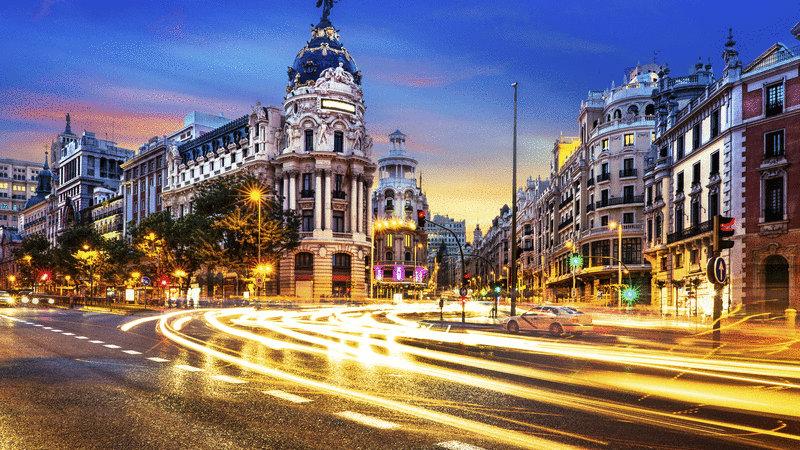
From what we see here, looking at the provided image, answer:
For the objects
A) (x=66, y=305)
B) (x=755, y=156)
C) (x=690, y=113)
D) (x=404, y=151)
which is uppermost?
(x=404, y=151)

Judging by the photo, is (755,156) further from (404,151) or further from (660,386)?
(404,151)

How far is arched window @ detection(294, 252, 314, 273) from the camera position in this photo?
7869cm

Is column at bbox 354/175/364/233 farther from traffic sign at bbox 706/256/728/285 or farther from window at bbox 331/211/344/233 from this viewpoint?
traffic sign at bbox 706/256/728/285

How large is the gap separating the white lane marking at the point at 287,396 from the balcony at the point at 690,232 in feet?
133

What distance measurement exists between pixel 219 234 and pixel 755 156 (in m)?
42.1

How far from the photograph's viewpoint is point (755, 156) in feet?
135

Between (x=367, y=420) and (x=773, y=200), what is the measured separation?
1541 inches

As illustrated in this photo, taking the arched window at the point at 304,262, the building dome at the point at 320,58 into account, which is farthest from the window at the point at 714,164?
the building dome at the point at 320,58

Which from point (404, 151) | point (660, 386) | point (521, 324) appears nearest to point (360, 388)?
point (660, 386)

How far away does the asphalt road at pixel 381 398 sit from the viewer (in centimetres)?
757

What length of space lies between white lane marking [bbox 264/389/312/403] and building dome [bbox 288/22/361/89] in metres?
74.4

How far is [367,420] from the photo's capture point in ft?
27.8

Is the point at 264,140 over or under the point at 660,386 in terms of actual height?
over

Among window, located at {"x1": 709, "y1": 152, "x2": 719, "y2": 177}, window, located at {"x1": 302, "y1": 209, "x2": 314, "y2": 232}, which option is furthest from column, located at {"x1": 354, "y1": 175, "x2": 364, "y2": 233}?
window, located at {"x1": 709, "y1": 152, "x2": 719, "y2": 177}
